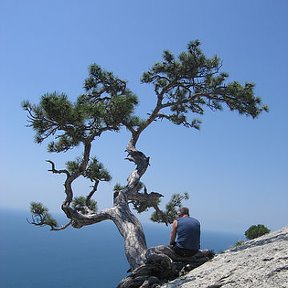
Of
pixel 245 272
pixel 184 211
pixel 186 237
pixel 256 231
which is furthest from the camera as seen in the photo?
pixel 256 231

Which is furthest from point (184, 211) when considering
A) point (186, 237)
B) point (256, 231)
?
point (256, 231)

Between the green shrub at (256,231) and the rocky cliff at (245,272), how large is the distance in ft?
35.0

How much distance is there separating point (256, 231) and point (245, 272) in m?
13.0

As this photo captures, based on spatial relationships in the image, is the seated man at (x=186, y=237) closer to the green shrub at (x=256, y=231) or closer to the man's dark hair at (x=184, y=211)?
the man's dark hair at (x=184, y=211)

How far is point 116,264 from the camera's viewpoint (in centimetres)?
18912

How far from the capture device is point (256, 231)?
1902 cm

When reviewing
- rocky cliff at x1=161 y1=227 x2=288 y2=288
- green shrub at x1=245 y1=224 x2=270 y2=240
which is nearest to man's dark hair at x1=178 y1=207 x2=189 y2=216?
rocky cliff at x1=161 y1=227 x2=288 y2=288

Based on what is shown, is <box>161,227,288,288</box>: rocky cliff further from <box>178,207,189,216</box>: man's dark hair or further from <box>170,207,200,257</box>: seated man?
<box>178,207,189,216</box>: man's dark hair

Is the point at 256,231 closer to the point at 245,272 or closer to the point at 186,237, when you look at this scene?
the point at 186,237

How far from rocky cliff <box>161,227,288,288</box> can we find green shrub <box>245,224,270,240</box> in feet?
35.0

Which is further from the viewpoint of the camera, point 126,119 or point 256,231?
point 256,231

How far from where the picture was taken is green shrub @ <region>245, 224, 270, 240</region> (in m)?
18.6

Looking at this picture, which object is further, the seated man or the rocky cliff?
the seated man

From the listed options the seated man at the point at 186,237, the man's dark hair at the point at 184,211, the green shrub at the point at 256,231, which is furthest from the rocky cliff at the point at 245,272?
the green shrub at the point at 256,231
